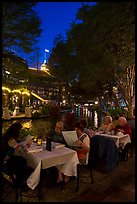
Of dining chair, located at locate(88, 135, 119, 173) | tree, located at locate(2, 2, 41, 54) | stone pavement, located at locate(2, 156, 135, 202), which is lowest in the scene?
stone pavement, located at locate(2, 156, 135, 202)

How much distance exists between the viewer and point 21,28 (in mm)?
10828

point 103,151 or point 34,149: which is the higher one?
point 34,149

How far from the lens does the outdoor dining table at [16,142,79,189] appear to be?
9.42ft

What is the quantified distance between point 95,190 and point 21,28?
9.85 metres

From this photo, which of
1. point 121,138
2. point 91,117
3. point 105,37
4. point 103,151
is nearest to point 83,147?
point 103,151

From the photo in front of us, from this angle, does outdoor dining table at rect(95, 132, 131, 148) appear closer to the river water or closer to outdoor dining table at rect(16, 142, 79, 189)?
the river water

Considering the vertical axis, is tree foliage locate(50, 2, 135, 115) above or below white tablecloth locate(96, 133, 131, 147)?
above

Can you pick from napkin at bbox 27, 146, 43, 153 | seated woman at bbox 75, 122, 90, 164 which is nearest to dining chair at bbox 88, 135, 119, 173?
seated woman at bbox 75, 122, 90, 164

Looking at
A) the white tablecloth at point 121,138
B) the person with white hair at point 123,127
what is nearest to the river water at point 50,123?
the person with white hair at point 123,127

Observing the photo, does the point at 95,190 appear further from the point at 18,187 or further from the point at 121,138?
the point at 121,138

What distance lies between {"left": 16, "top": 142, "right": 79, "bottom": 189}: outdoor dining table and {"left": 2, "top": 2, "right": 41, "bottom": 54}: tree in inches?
312

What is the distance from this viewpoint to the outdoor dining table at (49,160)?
2871 mm

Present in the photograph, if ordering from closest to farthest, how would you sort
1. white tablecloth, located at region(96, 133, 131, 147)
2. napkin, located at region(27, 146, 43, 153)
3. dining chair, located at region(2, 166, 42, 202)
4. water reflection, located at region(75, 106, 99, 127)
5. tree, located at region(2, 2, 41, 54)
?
dining chair, located at region(2, 166, 42, 202) → napkin, located at region(27, 146, 43, 153) → white tablecloth, located at region(96, 133, 131, 147) → water reflection, located at region(75, 106, 99, 127) → tree, located at region(2, 2, 41, 54)

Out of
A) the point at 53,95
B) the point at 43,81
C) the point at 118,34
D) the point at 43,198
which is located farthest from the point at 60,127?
the point at 53,95
